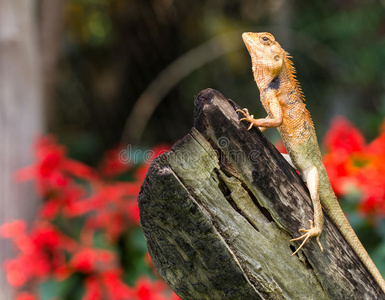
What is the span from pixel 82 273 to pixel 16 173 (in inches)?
45.0

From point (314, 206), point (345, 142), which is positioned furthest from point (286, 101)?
point (345, 142)

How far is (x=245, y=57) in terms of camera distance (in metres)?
6.15

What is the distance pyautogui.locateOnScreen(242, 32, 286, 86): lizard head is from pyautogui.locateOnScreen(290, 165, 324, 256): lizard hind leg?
1.73 ft

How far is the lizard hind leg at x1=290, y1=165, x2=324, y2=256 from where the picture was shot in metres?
1.50

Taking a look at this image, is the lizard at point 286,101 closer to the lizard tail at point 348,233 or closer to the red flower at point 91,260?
the lizard tail at point 348,233

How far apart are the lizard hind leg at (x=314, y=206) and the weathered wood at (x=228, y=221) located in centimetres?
4

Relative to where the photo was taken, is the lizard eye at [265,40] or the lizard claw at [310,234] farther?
the lizard eye at [265,40]

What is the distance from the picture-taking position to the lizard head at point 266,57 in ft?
6.95

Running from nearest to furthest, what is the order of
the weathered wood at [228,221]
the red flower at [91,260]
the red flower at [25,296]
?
the weathered wood at [228,221] → the red flower at [91,260] → the red flower at [25,296]

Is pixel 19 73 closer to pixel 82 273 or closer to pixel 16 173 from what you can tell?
pixel 16 173

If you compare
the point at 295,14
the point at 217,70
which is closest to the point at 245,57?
the point at 217,70

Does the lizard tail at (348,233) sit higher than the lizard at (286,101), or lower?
lower

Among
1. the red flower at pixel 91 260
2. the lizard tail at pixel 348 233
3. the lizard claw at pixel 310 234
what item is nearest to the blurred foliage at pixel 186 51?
the red flower at pixel 91 260

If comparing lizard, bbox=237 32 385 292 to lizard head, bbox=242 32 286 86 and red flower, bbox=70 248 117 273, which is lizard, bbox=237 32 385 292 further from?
red flower, bbox=70 248 117 273
